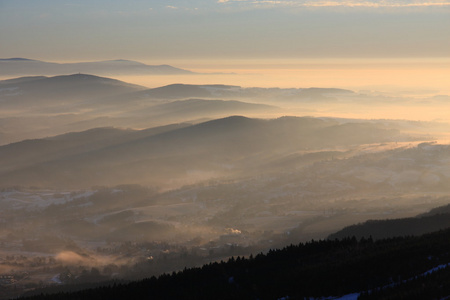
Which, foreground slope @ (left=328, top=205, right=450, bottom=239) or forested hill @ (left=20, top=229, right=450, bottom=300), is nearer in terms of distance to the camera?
forested hill @ (left=20, top=229, right=450, bottom=300)

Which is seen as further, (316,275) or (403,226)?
(403,226)

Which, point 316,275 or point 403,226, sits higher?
point 316,275

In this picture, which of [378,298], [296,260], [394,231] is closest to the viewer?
[378,298]

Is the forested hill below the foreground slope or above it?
above

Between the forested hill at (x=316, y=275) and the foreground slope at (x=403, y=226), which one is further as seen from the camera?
the foreground slope at (x=403, y=226)

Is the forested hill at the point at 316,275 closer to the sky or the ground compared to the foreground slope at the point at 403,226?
closer to the sky

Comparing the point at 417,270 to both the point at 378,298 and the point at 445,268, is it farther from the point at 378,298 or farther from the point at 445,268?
the point at 378,298

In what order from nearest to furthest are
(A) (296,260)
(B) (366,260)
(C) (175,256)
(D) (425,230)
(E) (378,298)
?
1. (E) (378,298)
2. (B) (366,260)
3. (A) (296,260)
4. (D) (425,230)
5. (C) (175,256)

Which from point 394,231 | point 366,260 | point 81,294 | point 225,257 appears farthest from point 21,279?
point 366,260
